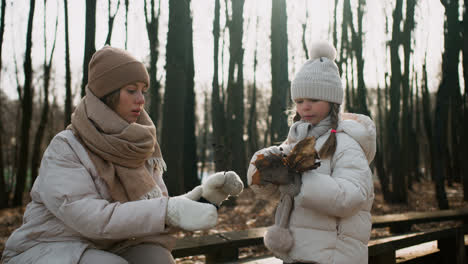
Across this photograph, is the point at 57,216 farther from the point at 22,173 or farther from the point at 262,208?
the point at 22,173

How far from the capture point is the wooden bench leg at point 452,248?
4992mm

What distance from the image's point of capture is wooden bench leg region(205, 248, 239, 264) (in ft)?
12.3

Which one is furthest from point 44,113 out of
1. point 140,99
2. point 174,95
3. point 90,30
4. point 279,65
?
point 140,99

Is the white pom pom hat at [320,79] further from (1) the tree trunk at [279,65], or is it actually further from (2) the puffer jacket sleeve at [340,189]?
(1) the tree trunk at [279,65]

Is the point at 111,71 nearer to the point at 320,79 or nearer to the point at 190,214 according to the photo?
the point at 190,214

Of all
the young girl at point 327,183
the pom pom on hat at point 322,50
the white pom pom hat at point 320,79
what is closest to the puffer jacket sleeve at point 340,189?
the young girl at point 327,183

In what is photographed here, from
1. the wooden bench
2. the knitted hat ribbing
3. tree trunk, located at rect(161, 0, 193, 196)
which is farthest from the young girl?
tree trunk, located at rect(161, 0, 193, 196)

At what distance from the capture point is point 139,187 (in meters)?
2.21

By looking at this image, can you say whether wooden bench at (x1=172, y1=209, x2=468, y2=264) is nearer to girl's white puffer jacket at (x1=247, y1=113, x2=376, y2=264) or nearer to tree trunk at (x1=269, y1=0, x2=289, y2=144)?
girl's white puffer jacket at (x1=247, y1=113, x2=376, y2=264)

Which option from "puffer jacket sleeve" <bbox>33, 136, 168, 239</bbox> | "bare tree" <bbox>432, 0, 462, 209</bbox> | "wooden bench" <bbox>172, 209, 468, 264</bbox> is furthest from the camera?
"bare tree" <bbox>432, 0, 462, 209</bbox>

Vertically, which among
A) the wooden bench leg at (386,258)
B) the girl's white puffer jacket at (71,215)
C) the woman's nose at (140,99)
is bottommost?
the wooden bench leg at (386,258)

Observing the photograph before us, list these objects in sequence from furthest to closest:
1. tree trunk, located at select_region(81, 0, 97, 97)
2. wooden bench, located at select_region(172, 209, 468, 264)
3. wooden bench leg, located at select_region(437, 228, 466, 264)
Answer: tree trunk, located at select_region(81, 0, 97, 97) → wooden bench leg, located at select_region(437, 228, 466, 264) → wooden bench, located at select_region(172, 209, 468, 264)

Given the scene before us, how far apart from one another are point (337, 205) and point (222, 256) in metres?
1.98

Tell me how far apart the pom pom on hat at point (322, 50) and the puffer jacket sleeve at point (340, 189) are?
2.41 ft
